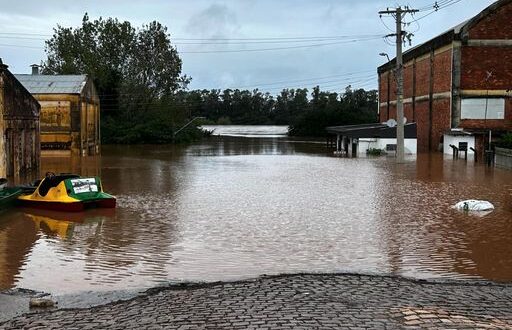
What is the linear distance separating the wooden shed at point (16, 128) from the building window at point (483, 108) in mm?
28615

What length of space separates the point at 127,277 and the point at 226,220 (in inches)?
253

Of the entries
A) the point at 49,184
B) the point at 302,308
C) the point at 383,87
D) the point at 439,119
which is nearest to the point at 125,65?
the point at 383,87

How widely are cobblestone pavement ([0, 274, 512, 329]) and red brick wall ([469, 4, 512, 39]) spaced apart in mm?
37457

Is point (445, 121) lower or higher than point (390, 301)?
higher

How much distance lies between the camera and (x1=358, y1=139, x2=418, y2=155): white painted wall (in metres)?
45.8

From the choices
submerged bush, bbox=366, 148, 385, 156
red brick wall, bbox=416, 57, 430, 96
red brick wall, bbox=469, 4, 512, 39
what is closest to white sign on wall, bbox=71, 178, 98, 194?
submerged bush, bbox=366, 148, 385, 156

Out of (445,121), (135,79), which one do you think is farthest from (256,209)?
(135,79)

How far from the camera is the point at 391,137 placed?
4700 cm

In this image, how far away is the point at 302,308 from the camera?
7570mm

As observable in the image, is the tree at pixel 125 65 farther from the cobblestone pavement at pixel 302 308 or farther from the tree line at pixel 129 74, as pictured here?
the cobblestone pavement at pixel 302 308

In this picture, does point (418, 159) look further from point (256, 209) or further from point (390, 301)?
point (390, 301)

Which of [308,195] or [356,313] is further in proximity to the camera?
[308,195]

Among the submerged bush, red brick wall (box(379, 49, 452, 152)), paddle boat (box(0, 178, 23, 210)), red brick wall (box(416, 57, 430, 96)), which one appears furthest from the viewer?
red brick wall (box(416, 57, 430, 96))

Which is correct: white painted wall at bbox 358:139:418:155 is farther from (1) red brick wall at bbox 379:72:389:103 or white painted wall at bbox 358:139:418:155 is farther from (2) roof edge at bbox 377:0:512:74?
(1) red brick wall at bbox 379:72:389:103
